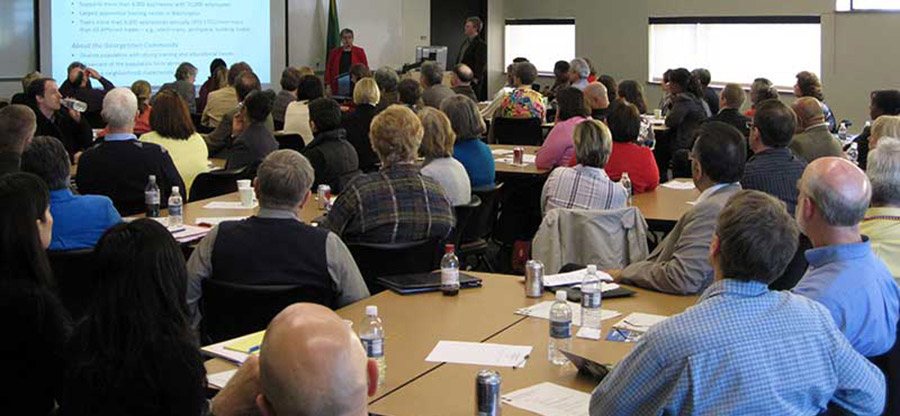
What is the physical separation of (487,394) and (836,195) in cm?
135

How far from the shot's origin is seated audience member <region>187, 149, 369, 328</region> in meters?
4.13

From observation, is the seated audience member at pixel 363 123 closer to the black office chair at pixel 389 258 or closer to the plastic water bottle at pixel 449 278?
the black office chair at pixel 389 258

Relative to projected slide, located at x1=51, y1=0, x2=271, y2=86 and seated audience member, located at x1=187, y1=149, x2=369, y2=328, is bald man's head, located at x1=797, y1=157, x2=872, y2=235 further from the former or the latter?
projected slide, located at x1=51, y1=0, x2=271, y2=86

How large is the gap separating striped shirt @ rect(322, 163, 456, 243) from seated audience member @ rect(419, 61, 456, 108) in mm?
6104

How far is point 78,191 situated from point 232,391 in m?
4.50

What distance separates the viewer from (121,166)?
6.23 meters

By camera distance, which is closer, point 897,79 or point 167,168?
point 167,168

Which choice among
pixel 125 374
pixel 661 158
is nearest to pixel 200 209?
pixel 125 374

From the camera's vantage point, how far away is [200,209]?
20.4ft

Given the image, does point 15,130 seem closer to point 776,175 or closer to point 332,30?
point 776,175

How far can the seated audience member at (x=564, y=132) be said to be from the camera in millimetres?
8070

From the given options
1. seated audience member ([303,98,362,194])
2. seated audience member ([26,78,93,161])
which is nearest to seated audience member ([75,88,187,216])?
seated audience member ([303,98,362,194])

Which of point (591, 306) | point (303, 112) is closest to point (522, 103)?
point (303, 112)

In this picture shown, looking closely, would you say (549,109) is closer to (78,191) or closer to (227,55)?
(227,55)
